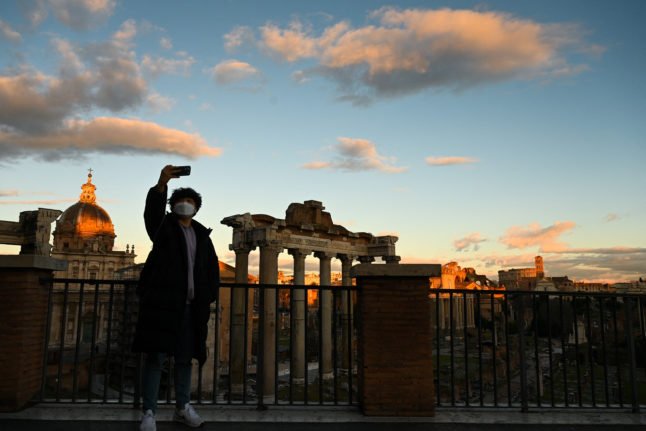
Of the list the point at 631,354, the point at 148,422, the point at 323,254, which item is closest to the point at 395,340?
the point at 148,422

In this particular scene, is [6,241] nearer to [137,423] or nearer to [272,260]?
[272,260]

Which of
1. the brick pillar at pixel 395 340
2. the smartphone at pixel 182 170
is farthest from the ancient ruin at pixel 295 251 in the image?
the smartphone at pixel 182 170

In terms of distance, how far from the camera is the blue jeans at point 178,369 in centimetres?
423

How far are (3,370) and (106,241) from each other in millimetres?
78949

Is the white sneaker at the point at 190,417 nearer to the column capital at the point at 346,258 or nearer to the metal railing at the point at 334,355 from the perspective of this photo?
the metal railing at the point at 334,355

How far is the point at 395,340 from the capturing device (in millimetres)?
5020

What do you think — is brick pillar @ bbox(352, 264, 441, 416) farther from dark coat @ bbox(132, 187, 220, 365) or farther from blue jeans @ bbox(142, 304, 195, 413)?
blue jeans @ bbox(142, 304, 195, 413)

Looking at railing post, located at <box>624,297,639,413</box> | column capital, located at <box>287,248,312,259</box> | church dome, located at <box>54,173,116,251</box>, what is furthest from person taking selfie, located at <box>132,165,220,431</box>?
church dome, located at <box>54,173,116,251</box>

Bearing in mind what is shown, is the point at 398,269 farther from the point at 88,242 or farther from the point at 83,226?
the point at 83,226

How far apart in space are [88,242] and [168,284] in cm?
7761

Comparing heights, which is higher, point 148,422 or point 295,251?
point 295,251

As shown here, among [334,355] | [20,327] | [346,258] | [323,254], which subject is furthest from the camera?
[346,258]

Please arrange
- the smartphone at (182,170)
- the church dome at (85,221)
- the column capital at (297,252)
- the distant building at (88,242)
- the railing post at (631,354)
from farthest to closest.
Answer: the church dome at (85,221)
the distant building at (88,242)
the column capital at (297,252)
the railing post at (631,354)
the smartphone at (182,170)

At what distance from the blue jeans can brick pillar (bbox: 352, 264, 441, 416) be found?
1638mm
